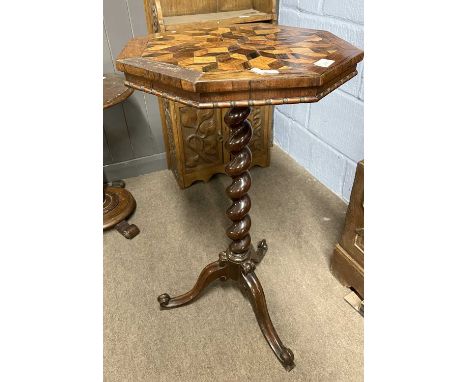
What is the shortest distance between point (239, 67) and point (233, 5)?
1426mm

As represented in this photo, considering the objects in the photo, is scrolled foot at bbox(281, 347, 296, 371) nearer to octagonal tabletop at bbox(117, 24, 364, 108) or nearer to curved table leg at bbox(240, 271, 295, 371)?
curved table leg at bbox(240, 271, 295, 371)

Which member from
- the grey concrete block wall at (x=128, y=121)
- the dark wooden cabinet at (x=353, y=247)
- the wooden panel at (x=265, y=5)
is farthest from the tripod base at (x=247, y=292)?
the wooden panel at (x=265, y=5)

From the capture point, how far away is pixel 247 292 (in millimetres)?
1361

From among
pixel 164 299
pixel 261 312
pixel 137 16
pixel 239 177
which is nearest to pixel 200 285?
pixel 164 299

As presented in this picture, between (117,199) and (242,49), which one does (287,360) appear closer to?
(242,49)

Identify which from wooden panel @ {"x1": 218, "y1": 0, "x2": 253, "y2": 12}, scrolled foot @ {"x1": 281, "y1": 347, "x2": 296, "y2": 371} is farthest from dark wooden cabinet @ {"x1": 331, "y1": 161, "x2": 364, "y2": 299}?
wooden panel @ {"x1": 218, "y1": 0, "x2": 253, "y2": 12}

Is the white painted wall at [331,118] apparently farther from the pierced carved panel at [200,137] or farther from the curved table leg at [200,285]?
the curved table leg at [200,285]

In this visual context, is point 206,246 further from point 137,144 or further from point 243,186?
point 137,144

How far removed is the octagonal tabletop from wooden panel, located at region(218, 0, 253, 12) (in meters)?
1.06

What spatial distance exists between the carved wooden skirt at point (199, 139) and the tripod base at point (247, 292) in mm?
884

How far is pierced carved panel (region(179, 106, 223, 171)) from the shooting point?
2.03 m

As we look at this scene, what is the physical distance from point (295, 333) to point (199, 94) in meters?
1.00

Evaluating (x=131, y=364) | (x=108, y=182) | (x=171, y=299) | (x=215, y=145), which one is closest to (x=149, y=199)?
(x=108, y=182)

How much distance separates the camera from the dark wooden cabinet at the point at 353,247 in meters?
1.34
